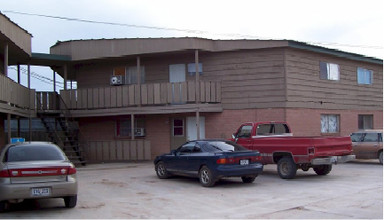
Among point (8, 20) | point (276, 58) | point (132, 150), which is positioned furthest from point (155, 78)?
point (8, 20)

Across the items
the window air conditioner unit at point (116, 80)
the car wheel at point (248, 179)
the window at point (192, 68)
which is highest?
the window at point (192, 68)

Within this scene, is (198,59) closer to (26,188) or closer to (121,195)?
(121,195)

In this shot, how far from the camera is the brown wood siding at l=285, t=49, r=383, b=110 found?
21031 millimetres

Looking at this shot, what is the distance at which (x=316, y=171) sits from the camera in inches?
606

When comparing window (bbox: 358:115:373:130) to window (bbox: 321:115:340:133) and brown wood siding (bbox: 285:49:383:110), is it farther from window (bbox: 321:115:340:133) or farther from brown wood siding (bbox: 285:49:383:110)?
window (bbox: 321:115:340:133)

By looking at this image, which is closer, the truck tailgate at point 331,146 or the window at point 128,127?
the truck tailgate at point 331,146

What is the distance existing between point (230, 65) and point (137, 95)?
4845mm

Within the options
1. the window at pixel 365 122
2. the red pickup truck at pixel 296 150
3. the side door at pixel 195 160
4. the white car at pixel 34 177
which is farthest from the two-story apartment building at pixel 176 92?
the white car at pixel 34 177

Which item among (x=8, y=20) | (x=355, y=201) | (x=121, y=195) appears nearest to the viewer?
(x=355, y=201)

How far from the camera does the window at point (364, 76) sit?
2514 cm

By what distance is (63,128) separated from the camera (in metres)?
21.4

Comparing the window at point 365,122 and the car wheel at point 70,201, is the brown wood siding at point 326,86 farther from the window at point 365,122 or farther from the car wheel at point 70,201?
the car wheel at point 70,201

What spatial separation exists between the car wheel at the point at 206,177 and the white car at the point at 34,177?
438 centimetres

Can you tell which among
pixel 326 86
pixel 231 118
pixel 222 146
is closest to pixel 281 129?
pixel 222 146
